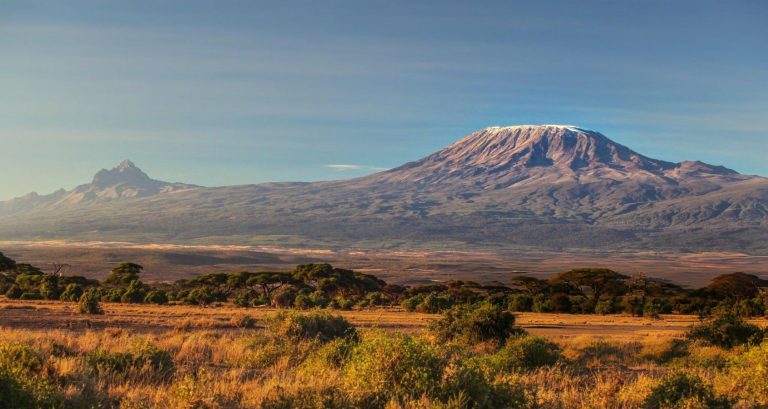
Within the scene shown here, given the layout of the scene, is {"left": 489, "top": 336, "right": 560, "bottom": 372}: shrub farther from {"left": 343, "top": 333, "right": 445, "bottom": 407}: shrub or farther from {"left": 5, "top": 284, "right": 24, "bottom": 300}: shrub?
{"left": 5, "top": 284, "right": 24, "bottom": 300}: shrub

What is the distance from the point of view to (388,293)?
169 feet

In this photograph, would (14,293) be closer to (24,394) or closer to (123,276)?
(123,276)

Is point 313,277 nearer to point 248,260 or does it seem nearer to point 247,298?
point 247,298

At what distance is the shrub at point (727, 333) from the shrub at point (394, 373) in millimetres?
13306

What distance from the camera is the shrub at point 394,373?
8625 mm

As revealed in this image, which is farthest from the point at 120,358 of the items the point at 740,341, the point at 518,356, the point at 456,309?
the point at 740,341

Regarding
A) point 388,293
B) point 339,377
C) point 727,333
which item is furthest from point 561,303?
point 339,377

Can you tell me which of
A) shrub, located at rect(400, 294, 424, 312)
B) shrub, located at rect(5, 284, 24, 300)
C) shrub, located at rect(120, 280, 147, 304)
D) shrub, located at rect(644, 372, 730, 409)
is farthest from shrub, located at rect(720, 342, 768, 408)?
shrub, located at rect(5, 284, 24, 300)

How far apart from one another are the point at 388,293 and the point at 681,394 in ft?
141

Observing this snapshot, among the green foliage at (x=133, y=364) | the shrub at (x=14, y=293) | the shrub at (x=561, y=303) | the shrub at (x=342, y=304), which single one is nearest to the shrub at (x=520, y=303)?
the shrub at (x=561, y=303)

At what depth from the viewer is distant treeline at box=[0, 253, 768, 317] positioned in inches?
1569

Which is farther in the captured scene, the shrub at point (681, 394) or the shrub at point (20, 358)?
the shrub at point (20, 358)

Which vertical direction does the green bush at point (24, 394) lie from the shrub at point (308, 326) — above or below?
above

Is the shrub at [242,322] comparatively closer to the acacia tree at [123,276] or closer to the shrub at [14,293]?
the shrub at [14,293]
